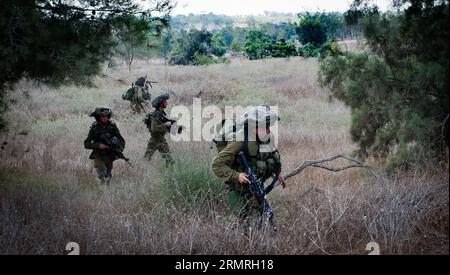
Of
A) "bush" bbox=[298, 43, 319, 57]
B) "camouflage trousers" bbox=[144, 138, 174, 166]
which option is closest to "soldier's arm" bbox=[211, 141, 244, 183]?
"camouflage trousers" bbox=[144, 138, 174, 166]

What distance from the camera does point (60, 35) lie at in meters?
4.69

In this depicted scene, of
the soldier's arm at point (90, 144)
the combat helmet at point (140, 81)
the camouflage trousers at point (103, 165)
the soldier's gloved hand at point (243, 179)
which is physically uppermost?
the combat helmet at point (140, 81)

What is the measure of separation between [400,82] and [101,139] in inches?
150

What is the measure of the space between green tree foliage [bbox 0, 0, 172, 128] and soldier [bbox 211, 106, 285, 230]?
2191 millimetres

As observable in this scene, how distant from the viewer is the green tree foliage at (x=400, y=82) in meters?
3.56

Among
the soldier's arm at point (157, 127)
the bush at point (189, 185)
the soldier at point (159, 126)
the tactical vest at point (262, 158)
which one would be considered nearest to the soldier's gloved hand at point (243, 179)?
the tactical vest at point (262, 158)

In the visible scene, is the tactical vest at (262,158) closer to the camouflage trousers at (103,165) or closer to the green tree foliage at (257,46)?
the camouflage trousers at (103,165)

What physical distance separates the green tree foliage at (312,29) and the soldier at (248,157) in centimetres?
3460

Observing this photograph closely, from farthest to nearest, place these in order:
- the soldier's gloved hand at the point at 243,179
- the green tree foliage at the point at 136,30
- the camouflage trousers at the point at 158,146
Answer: the camouflage trousers at the point at 158,146 → the green tree foliage at the point at 136,30 → the soldier's gloved hand at the point at 243,179

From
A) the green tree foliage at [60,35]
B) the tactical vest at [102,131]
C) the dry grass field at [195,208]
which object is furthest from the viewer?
the tactical vest at [102,131]

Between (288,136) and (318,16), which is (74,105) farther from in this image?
(318,16)

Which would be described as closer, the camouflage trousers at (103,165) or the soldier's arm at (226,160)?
the soldier's arm at (226,160)

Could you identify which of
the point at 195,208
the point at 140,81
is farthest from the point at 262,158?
the point at 140,81

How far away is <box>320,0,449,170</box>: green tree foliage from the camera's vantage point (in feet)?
11.7
